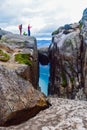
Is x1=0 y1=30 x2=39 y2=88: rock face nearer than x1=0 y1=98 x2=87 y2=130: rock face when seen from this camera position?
No

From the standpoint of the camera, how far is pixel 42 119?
2031cm

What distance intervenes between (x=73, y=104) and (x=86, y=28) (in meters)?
22.9

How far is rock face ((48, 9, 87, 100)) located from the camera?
42.6 m

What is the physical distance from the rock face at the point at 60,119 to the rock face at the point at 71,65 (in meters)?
18.1

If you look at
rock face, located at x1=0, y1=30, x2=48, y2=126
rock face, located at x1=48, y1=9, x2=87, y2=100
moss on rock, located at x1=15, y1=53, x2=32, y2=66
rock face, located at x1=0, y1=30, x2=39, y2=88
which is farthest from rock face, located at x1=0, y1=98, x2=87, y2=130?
rock face, located at x1=48, y1=9, x2=87, y2=100

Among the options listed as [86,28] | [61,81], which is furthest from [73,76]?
[86,28]

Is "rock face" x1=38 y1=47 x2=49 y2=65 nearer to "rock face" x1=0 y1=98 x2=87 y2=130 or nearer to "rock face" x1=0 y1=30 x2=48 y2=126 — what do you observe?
"rock face" x1=0 y1=30 x2=48 y2=126

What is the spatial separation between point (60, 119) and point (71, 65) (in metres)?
25.9

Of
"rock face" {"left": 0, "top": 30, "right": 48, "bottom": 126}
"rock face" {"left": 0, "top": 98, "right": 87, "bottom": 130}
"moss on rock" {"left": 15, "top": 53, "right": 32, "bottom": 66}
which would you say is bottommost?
"rock face" {"left": 0, "top": 98, "right": 87, "bottom": 130}

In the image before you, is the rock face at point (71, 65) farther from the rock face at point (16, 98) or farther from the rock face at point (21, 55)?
the rock face at point (16, 98)

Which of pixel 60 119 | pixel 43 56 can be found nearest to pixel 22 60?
pixel 60 119

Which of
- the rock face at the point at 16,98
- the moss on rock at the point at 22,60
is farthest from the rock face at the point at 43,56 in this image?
the rock face at the point at 16,98

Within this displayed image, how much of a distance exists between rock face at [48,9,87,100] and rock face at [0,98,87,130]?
18.1 meters

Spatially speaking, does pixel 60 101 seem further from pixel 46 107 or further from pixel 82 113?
pixel 82 113
